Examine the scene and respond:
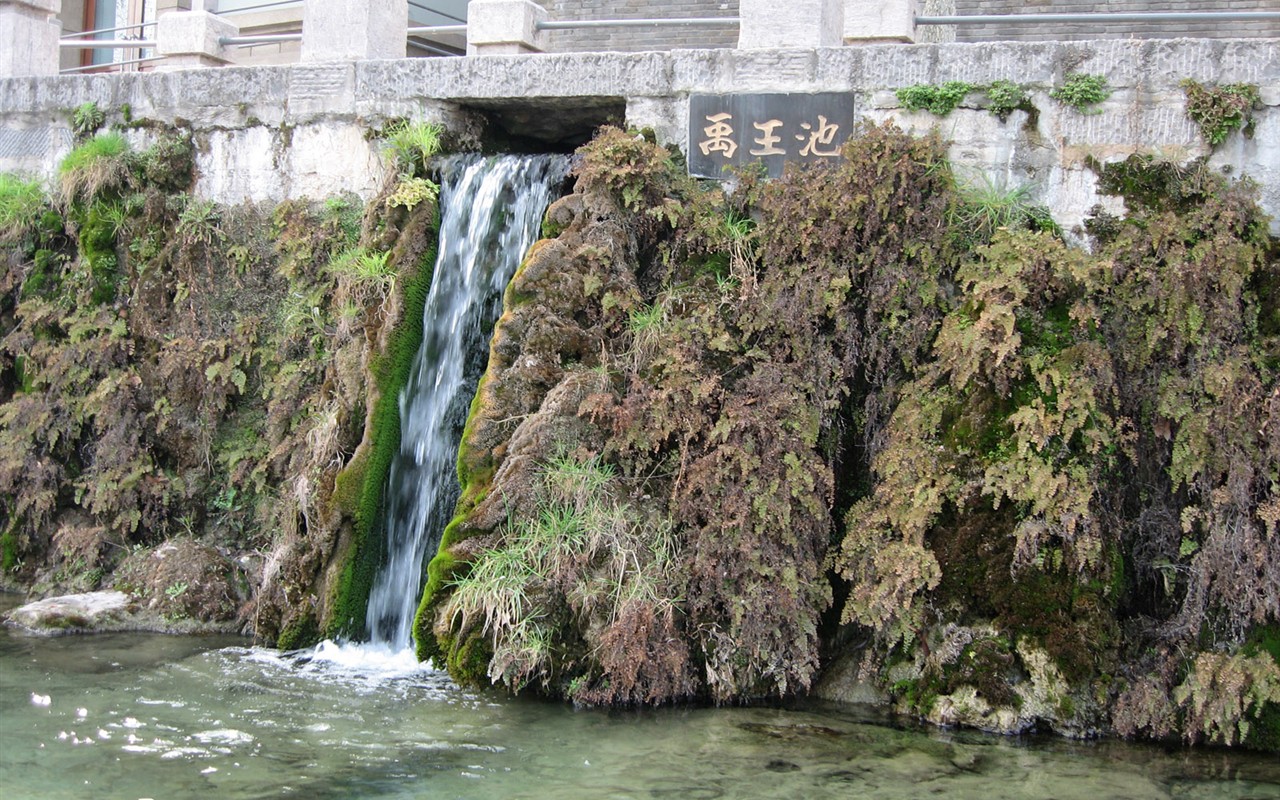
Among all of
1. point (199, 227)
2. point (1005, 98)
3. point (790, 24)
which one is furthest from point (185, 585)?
point (1005, 98)

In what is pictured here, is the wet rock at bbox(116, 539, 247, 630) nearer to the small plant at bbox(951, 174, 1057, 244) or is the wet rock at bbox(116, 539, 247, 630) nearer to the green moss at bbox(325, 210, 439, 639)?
the green moss at bbox(325, 210, 439, 639)

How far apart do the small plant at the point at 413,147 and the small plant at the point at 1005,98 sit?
3.93 metres

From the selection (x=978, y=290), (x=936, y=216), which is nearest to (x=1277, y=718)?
(x=978, y=290)

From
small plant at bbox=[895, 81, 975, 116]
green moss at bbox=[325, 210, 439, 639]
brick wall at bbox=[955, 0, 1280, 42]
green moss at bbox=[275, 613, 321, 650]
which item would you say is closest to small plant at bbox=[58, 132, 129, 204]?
green moss at bbox=[325, 210, 439, 639]

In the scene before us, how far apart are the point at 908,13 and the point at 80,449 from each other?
673 cm

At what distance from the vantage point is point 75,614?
873 centimetres

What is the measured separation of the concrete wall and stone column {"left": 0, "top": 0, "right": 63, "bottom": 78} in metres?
0.42

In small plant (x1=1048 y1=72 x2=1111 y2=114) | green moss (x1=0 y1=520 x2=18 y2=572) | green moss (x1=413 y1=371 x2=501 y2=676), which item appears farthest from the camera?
green moss (x1=0 y1=520 x2=18 y2=572)

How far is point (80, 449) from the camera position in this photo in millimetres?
10219

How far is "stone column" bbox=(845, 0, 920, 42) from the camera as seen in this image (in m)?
8.99

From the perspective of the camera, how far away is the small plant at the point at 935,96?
8.59 metres

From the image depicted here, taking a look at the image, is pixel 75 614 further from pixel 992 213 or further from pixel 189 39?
pixel 992 213

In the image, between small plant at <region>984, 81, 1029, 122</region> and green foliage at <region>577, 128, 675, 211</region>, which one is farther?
green foliage at <region>577, 128, 675, 211</region>

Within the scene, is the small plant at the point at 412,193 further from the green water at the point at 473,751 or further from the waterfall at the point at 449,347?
the green water at the point at 473,751
